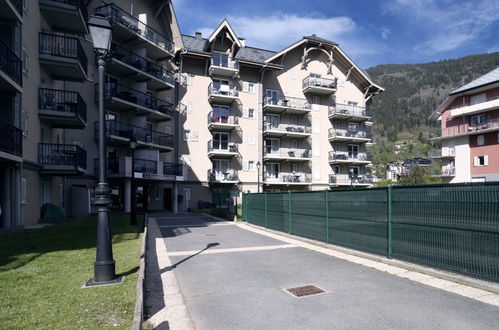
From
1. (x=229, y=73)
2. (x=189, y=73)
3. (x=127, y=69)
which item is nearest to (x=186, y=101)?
(x=189, y=73)

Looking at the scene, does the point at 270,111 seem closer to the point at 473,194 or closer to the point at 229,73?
the point at 229,73

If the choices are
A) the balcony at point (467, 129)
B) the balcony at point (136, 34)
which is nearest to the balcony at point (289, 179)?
the balcony at point (136, 34)

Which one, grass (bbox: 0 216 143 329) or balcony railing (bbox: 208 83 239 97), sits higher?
balcony railing (bbox: 208 83 239 97)

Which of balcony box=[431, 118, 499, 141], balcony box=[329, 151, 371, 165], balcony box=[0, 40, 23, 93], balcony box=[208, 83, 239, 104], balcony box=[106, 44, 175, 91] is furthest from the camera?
balcony box=[329, 151, 371, 165]

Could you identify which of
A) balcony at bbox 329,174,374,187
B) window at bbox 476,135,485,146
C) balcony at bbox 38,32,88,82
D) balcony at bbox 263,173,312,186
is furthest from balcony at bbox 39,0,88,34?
window at bbox 476,135,485,146

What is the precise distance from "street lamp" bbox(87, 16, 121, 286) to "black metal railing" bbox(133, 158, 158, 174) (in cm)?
2266

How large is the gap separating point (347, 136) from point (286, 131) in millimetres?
9419

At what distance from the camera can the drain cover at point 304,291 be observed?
6.07m

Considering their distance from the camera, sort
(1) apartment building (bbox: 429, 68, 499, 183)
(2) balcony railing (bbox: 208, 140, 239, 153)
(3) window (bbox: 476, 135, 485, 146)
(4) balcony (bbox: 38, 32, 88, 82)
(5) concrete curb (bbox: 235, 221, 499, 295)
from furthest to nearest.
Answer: (3) window (bbox: 476, 135, 485, 146)
(1) apartment building (bbox: 429, 68, 499, 183)
(2) balcony railing (bbox: 208, 140, 239, 153)
(4) balcony (bbox: 38, 32, 88, 82)
(5) concrete curb (bbox: 235, 221, 499, 295)

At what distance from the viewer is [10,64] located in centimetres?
1460

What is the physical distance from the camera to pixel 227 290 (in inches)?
252

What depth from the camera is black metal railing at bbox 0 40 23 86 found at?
1405cm

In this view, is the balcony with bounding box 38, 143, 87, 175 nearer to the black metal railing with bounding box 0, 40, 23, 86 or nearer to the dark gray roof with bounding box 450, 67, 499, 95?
the black metal railing with bounding box 0, 40, 23, 86

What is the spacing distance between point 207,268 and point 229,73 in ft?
105
